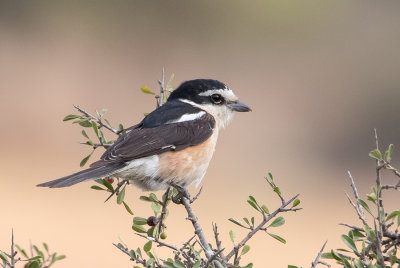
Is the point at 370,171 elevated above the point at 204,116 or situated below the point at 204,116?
below

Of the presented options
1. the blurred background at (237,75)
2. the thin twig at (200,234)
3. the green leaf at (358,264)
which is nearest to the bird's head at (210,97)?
the thin twig at (200,234)

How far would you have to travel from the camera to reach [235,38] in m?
15.2

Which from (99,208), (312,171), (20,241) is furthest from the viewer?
(312,171)

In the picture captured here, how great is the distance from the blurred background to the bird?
760 cm

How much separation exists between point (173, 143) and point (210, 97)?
63 cm

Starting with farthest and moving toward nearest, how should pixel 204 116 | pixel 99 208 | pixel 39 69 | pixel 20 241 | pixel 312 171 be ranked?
pixel 39 69, pixel 312 171, pixel 99 208, pixel 20 241, pixel 204 116

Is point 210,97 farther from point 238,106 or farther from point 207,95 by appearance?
point 238,106

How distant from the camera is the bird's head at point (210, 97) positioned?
4.55 m

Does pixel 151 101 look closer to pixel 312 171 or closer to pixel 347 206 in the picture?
pixel 312 171

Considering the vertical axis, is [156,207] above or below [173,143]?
below

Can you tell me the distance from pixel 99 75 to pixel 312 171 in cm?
463

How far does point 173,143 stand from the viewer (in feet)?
13.4

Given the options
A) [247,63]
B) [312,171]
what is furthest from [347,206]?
[247,63]

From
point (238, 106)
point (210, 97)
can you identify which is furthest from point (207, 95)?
point (238, 106)
